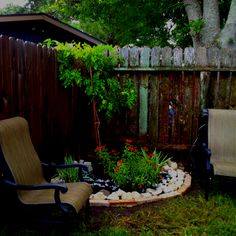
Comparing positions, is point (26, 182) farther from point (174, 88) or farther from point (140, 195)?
point (174, 88)

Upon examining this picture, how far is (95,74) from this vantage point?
5051mm

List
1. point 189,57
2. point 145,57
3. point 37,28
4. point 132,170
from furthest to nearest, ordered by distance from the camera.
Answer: point 37,28, point 145,57, point 189,57, point 132,170

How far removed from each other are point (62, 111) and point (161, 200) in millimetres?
2002

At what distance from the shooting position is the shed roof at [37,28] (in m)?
9.20

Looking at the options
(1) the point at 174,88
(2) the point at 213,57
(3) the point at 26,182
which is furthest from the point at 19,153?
(2) the point at 213,57

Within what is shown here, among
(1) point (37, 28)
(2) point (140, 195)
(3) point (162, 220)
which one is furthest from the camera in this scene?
(1) point (37, 28)

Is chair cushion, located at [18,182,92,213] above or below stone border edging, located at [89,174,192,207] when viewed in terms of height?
above

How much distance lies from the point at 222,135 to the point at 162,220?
1747mm

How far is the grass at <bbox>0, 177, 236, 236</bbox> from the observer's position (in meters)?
3.29

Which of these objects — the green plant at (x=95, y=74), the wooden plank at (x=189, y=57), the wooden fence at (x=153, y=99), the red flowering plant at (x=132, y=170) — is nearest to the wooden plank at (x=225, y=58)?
the wooden fence at (x=153, y=99)

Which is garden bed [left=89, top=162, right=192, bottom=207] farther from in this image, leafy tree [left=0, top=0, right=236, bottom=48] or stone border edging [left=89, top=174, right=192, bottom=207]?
leafy tree [left=0, top=0, right=236, bottom=48]

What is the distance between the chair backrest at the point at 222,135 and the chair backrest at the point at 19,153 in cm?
246

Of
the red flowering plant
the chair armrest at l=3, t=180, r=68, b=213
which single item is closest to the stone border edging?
the red flowering plant

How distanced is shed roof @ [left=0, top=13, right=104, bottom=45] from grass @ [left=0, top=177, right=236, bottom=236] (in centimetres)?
678
